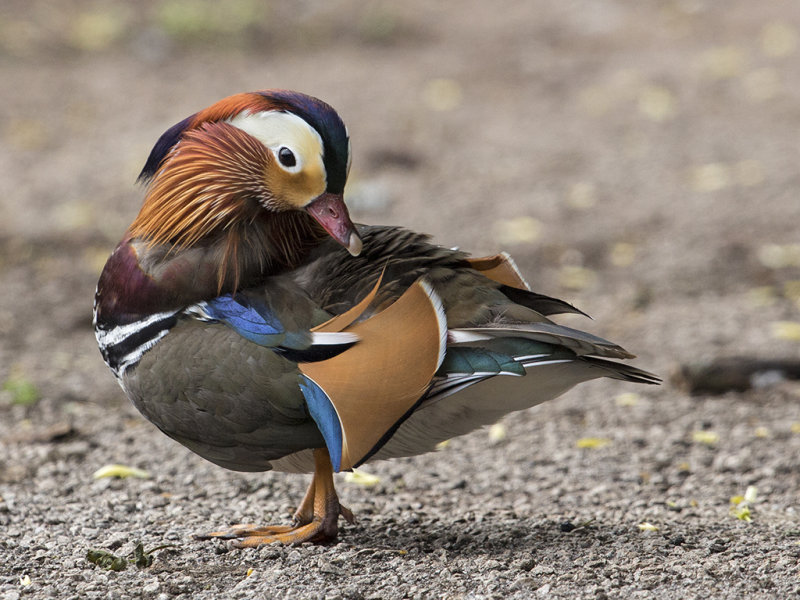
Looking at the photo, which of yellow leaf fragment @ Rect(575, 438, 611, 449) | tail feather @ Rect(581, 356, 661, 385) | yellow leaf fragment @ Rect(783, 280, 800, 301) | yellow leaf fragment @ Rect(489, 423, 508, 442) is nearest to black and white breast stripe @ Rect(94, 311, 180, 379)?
tail feather @ Rect(581, 356, 661, 385)

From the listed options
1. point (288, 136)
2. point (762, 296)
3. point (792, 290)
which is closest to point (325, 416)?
point (288, 136)

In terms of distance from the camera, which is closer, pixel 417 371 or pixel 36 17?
pixel 417 371

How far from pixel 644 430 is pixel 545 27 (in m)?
7.44

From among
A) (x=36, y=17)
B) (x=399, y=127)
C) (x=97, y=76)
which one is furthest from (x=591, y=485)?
(x=36, y=17)

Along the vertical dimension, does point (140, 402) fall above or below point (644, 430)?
above

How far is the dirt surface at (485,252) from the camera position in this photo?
9.45ft

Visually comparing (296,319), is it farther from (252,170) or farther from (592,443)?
(592,443)

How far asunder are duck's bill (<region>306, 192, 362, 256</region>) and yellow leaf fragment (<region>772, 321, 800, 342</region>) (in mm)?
3175

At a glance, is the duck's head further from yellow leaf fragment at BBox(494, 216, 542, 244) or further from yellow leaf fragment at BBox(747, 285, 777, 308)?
yellow leaf fragment at BBox(494, 216, 542, 244)

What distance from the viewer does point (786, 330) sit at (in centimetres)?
523

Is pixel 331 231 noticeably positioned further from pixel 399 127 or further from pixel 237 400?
pixel 399 127

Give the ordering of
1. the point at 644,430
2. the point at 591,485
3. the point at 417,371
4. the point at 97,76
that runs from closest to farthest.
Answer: the point at 417,371 < the point at 591,485 < the point at 644,430 < the point at 97,76

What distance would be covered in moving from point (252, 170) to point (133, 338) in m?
0.56

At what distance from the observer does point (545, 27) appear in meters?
10.9
